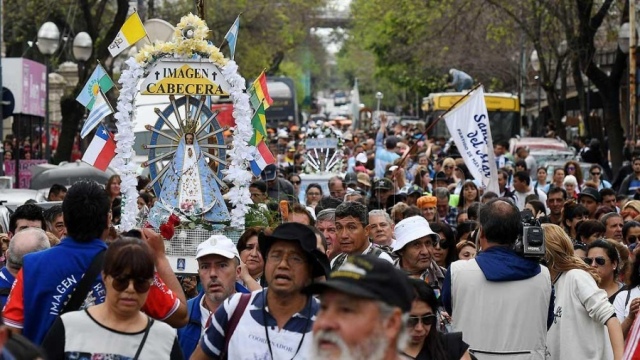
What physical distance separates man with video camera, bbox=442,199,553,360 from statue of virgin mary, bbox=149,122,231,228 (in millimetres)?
4192

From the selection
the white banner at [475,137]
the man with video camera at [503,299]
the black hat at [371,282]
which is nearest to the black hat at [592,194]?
the white banner at [475,137]

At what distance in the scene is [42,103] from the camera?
99.6ft

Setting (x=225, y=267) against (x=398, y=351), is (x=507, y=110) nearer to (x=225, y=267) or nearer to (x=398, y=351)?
(x=225, y=267)

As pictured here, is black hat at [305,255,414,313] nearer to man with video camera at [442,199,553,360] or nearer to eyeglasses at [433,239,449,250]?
man with video camera at [442,199,553,360]

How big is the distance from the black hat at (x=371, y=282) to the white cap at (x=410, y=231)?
12.9ft

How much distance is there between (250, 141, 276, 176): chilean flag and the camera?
42.9 feet

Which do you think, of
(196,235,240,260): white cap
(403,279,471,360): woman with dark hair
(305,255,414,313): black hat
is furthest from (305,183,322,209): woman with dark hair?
(305,255,414,313): black hat

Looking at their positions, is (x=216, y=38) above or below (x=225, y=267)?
above

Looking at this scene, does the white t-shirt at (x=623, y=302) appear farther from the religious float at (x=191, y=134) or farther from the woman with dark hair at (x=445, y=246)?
the religious float at (x=191, y=134)

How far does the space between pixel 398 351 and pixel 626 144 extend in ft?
89.8

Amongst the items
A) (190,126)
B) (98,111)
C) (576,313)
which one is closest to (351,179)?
(98,111)

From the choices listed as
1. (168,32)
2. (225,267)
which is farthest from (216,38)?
(225,267)

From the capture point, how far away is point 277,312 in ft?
19.9

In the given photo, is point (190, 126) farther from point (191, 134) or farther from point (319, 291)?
point (319, 291)
